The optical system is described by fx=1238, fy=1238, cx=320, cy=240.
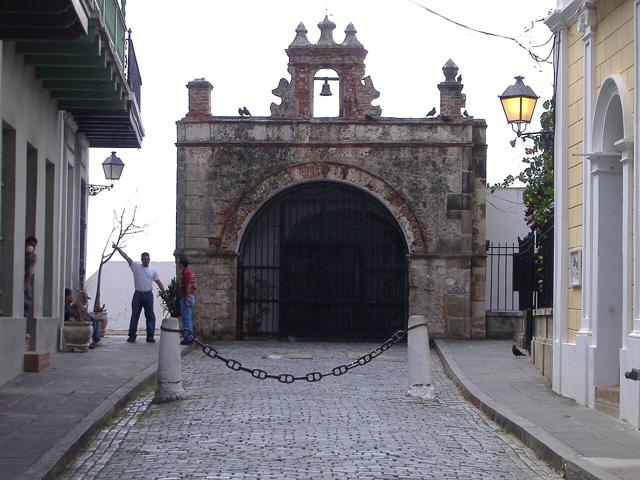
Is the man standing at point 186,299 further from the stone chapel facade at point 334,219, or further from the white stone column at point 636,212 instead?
the white stone column at point 636,212

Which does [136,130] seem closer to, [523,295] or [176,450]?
[523,295]

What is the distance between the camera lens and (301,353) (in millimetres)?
21188

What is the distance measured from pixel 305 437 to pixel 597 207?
4345 mm

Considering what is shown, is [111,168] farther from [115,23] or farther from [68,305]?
[115,23]

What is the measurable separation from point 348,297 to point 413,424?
1335 centimetres

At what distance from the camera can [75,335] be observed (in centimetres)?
1908

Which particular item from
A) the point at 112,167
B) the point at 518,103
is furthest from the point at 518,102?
the point at 112,167

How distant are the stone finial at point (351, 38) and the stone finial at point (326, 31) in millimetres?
269

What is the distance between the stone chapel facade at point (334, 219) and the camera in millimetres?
24797

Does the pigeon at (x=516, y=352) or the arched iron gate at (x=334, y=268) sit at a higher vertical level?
the arched iron gate at (x=334, y=268)

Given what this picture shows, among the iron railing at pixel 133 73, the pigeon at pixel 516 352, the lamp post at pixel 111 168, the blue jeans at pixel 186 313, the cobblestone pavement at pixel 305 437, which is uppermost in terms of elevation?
→ the iron railing at pixel 133 73

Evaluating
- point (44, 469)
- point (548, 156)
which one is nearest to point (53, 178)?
point (548, 156)

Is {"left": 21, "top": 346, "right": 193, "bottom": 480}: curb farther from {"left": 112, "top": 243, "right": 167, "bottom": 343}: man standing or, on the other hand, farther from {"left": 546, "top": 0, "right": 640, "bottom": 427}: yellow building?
{"left": 112, "top": 243, "right": 167, "bottom": 343}: man standing

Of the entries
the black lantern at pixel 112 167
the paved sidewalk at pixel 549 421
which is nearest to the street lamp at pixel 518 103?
the paved sidewalk at pixel 549 421
